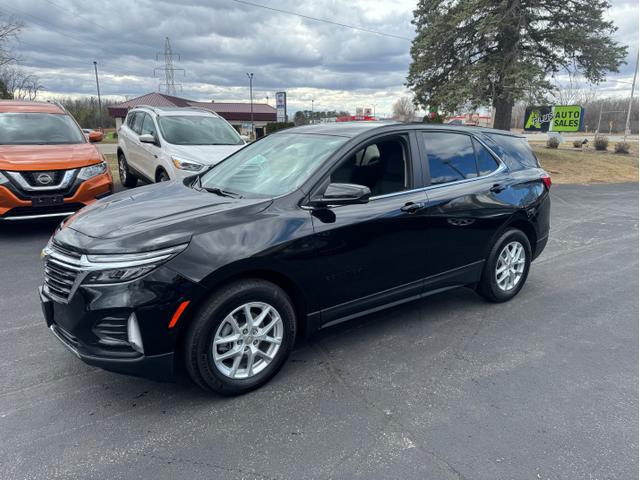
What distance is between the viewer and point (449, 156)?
4.20 m

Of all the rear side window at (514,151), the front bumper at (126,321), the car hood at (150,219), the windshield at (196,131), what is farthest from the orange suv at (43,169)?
the rear side window at (514,151)

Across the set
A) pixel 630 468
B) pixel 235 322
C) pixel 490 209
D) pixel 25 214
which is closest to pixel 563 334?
pixel 490 209

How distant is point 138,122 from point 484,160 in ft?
25.3

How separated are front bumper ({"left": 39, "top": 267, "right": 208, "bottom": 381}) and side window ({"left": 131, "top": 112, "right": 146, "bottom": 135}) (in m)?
7.61

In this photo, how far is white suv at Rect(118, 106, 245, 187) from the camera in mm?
7690

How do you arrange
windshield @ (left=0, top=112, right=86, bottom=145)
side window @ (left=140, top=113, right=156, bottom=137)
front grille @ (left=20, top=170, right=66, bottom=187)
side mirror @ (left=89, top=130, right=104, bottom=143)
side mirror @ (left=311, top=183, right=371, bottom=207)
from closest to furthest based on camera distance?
side mirror @ (left=311, top=183, right=371, bottom=207)
front grille @ (left=20, top=170, right=66, bottom=187)
windshield @ (left=0, top=112, right=86, bottom=145)
side mirror @ (left=89, top=130, right=104, bottom=143)
side window @ (left=140, top=113, right=156, bottom=137)

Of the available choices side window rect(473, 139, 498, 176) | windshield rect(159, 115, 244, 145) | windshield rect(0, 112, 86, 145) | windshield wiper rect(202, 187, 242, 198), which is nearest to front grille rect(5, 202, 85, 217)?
windshield rect(0, 112, 86, 145)

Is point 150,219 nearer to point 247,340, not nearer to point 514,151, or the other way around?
point 247,340

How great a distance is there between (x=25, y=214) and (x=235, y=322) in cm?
476

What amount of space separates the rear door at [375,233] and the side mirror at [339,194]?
0.07 m

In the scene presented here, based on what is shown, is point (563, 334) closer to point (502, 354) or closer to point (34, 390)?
point (502, 354)

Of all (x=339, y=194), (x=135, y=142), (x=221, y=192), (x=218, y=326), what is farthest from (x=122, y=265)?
(x=135, y=142)

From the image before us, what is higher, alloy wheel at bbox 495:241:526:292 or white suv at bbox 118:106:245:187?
white suv at bbox 118:106:245:187

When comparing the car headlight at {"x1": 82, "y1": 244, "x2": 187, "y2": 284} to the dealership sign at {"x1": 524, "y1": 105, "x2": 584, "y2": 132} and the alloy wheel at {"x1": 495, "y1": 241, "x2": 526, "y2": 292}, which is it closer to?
the alloy wheel at {"x1": 495, "y1": 241, "x2": 526, "y2": 292}
